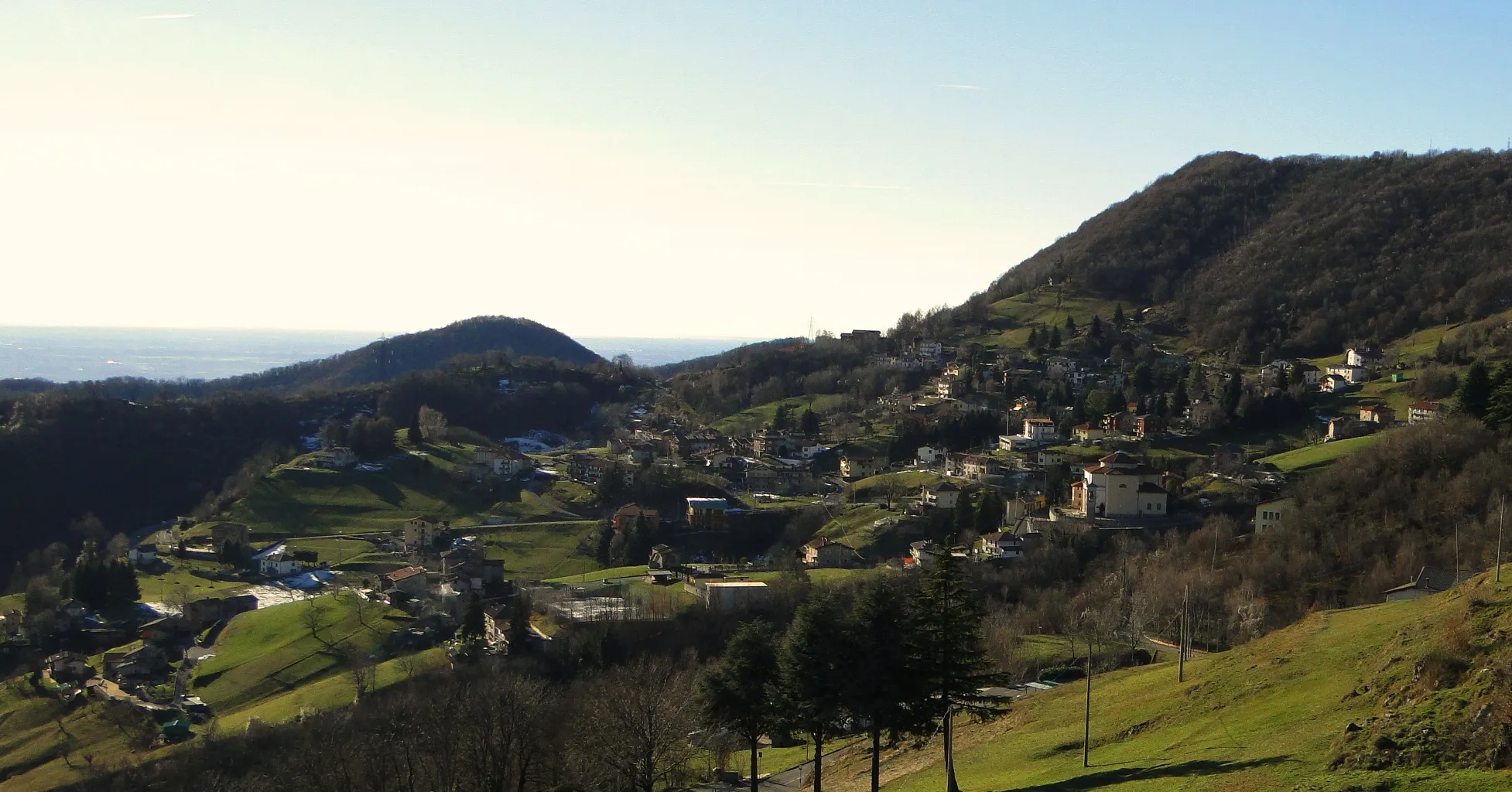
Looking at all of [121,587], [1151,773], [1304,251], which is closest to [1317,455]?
[1151,773]

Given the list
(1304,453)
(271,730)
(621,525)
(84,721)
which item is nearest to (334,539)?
(621,525)

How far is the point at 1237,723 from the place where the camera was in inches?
763

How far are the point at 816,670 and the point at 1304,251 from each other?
127499 mm

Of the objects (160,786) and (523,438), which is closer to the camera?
(160,786)

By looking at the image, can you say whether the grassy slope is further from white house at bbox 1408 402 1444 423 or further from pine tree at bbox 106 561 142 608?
pine tree at bbox 106 561 142 608

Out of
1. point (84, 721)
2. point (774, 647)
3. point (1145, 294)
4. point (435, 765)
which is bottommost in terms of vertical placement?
point (84, 721)

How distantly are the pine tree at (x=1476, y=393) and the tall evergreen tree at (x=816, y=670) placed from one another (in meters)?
46.1

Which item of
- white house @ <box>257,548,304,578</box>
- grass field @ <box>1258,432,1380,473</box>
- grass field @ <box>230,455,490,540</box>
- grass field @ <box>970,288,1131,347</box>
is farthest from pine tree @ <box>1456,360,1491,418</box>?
white house @ <box>257,548,304,578</box>

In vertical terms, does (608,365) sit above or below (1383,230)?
below

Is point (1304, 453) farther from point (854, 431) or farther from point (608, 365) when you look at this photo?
point (608, 365)

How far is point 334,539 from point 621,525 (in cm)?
1845

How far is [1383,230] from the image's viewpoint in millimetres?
129375

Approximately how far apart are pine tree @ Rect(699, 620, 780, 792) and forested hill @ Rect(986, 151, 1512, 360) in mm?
92612

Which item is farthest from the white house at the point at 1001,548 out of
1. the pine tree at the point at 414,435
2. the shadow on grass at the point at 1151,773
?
the pine tree at the point at 414,435
